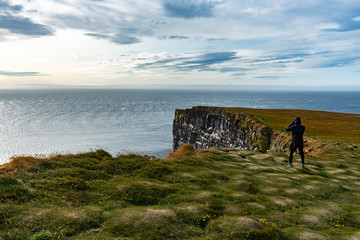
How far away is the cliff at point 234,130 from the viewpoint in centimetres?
3475

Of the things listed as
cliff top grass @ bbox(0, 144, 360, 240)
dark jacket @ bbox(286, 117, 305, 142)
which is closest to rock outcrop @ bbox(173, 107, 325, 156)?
dark jacket @ bbox(286, 117, 305, 142)

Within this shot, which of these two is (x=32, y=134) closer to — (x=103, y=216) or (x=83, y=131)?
(x=83, y=131)

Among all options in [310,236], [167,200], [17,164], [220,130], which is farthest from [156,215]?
[220,130]

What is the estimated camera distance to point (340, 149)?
27359 mm

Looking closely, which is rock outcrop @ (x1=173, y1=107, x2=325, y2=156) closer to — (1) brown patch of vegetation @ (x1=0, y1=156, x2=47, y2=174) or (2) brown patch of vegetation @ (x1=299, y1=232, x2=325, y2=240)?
(2) brown patch of vegetation @ (x1=299, y1=232, x2=325, y2=240)

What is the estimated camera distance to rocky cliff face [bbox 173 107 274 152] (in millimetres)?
39644

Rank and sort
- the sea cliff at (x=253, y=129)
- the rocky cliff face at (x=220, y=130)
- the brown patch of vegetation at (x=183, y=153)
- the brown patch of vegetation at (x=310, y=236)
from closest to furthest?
the brown patch of vegetation at (x=310, y=236), the brown patch of vegetation at (x=183, y=153), the sea cliff at (x=253, y=129), the rocky cliff face at (x=220, y=130)

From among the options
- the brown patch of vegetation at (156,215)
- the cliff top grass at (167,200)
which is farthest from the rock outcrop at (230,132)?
the brown patch of vegetation at (156,215)

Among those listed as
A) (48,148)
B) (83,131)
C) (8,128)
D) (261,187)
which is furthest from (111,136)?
(261,187)

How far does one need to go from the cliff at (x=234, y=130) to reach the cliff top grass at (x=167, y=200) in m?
16.0

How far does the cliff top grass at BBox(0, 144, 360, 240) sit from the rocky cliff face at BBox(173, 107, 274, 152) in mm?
20932

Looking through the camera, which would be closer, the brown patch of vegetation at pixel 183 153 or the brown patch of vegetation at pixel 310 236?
the brown patch of vegetation at pixel 310 236

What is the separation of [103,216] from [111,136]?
291 ft

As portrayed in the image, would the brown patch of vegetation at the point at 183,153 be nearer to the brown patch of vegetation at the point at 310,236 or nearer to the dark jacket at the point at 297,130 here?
the dark jacket at the point at 297,130
